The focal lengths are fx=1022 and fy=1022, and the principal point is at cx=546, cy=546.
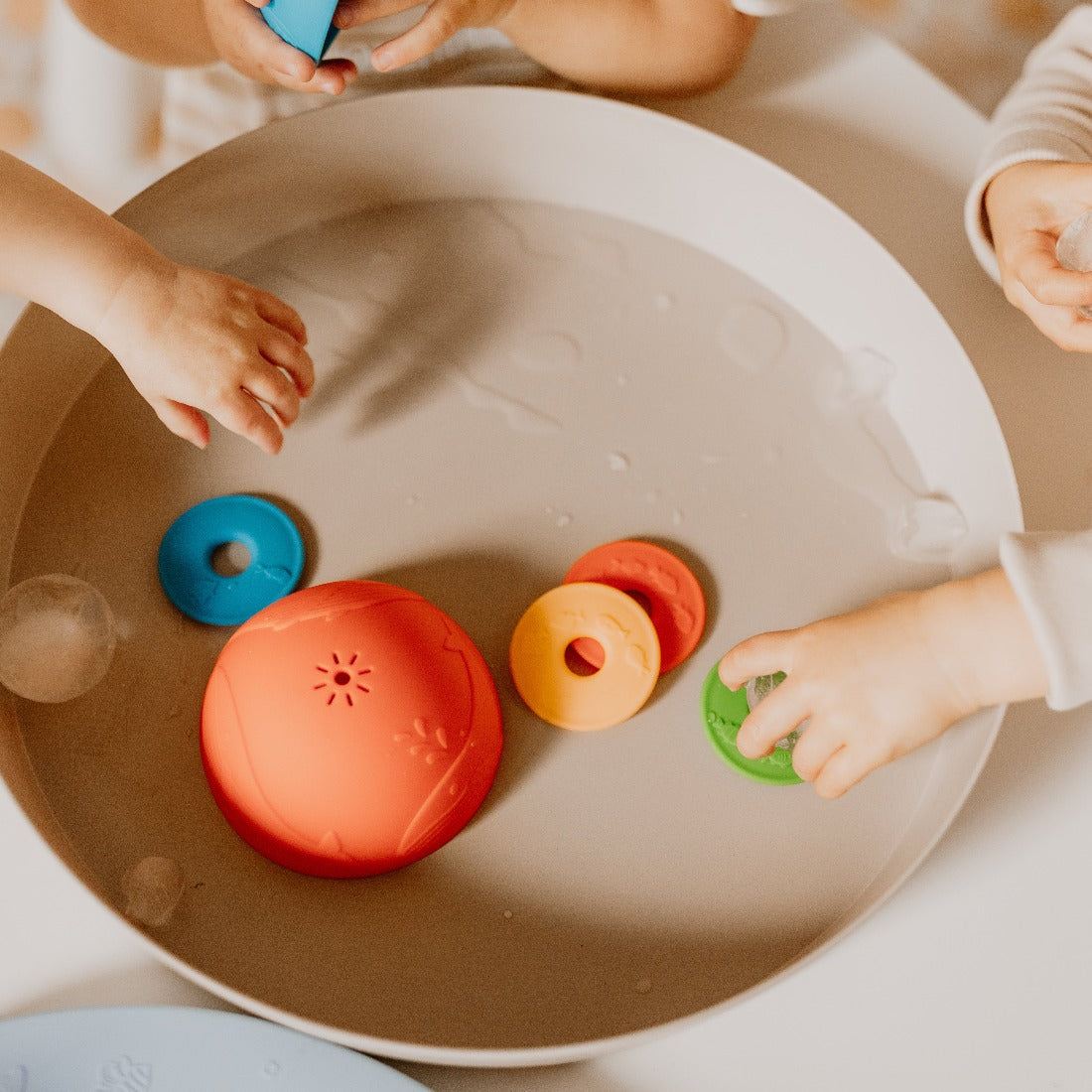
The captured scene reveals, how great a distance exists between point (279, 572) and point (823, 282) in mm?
374

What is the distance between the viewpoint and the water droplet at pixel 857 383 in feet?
2.04

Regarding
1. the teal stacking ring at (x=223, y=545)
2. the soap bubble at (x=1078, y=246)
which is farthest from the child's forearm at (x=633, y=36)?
the teal stacking ring at (x=223, y=545)

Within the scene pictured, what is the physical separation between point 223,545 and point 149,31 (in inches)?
14.7

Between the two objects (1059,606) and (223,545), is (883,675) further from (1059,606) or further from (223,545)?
(223,545)

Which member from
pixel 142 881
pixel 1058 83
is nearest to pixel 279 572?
pixel 142 881

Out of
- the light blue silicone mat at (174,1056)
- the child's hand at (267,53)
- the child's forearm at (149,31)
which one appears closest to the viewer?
the light blue silicone mat at (174,1056)

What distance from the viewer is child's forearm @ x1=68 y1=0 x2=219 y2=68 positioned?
2.24 ft

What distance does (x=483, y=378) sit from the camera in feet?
2.09

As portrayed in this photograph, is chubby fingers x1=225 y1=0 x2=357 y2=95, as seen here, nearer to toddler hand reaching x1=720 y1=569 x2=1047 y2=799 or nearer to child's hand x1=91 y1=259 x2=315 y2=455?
child's hand x1=91 y1=259 x2=315 y2=455

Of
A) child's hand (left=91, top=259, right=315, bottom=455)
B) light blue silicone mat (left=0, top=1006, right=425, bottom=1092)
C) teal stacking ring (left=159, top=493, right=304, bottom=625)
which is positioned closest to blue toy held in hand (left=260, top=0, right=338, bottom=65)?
child's hand (left=91, top=259, right=315, bottom=455)

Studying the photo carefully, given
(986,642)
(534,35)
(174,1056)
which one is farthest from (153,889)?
(534,35)

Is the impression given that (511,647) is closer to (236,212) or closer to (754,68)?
(236,212)

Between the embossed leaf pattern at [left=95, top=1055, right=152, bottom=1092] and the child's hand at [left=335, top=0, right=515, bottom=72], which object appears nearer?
the embossed leaf pattern at [left=95, top=1055, right=152, bottom=1092]

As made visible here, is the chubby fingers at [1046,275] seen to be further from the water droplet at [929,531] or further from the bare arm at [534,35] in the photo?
the bare arm at [534,35]
